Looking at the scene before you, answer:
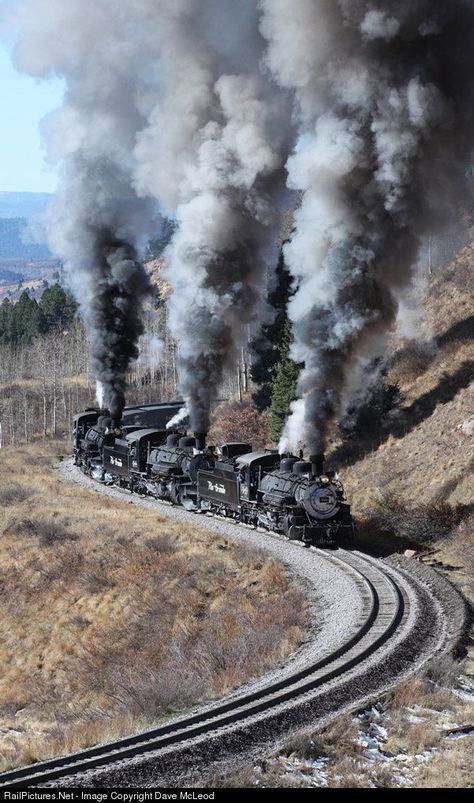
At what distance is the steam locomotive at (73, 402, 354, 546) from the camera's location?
73.0ft

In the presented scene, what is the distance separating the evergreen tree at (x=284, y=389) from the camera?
35.7 meters

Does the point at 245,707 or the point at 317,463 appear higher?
the point at 317,463

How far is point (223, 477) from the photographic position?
1050 inches

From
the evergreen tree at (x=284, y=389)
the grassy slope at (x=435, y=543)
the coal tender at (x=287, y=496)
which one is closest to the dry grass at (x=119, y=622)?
the coal tender at (x=287, y=496)

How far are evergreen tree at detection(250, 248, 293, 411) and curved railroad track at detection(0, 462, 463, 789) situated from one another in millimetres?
25233

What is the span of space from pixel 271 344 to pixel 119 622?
2556cm

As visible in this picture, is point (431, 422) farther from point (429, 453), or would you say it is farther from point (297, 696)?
point (297, 696)

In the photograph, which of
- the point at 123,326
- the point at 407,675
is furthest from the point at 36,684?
the point at 123,326

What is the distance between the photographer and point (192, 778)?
939 centimetres

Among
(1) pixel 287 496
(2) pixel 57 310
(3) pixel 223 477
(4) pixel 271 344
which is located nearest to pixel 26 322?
(2) pixel 57 310

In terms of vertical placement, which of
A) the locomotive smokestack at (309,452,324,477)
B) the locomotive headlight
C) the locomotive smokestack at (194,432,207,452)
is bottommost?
the locomotive headlight

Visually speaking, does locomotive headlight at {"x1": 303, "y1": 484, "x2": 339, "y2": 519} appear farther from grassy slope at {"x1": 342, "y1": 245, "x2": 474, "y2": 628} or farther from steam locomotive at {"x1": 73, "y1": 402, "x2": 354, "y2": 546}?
grassy slope at {"x1": 342, "y1": 245, "x2": 474, "y2": 628}

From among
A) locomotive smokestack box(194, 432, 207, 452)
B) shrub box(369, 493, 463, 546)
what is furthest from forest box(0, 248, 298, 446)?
shrub box(369, 493, 463, 546)

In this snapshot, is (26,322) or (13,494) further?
(26,322)
